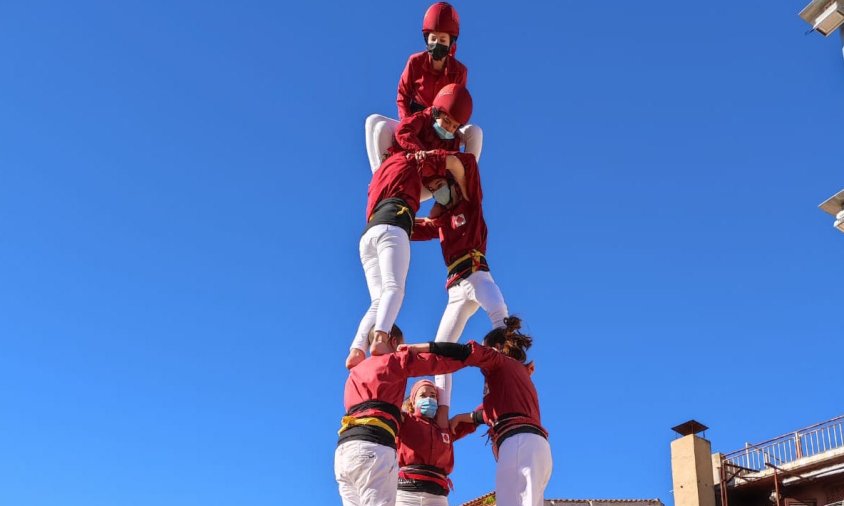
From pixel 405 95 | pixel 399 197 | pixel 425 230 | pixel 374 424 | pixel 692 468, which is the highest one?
pixel 692 468

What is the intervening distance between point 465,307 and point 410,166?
63.5 inches

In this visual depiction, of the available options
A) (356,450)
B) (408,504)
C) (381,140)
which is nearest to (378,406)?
(356,450)

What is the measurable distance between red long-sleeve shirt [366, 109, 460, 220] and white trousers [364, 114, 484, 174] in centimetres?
33

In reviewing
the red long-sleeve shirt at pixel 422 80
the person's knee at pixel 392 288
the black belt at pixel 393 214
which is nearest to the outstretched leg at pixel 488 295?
the black belt at pixel 393 214

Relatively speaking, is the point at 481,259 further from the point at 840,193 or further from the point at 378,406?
the point at 840,193

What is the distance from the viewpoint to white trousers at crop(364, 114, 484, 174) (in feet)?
39.8

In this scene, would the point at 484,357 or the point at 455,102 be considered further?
the point at 455,102

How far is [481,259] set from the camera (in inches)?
463

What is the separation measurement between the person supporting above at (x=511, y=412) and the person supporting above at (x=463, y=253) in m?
→ 0.57

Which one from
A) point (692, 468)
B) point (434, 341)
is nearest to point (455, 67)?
point (434, 341)

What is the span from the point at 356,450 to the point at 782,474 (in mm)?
22630

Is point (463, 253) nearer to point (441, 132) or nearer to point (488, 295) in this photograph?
point (488, 295)

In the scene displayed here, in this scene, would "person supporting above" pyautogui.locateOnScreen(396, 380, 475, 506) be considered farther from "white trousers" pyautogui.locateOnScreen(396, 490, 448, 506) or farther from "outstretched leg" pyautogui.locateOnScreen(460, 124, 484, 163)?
"outstretched leg" pyautogui.locateOnScreen(460, 124, 484, 163)

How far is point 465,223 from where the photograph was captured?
11.9 metres
